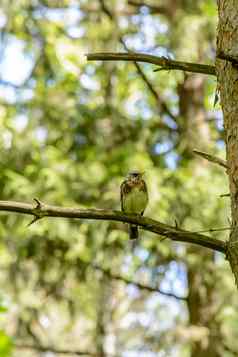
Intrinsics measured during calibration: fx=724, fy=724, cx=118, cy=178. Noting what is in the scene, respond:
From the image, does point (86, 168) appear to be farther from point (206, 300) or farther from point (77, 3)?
point (77, 3)

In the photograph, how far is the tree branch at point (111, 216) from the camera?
316 cm

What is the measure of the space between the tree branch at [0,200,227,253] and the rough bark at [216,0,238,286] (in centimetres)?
9

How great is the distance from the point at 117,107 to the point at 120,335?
6177 mm

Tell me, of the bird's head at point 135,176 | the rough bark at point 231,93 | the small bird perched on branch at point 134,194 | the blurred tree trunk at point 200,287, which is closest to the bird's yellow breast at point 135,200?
Result: the small bird perched on branch at point 134,194

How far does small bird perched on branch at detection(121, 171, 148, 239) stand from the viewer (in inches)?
259

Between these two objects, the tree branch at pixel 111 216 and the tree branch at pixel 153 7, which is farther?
the tree branch at pixel 153 7

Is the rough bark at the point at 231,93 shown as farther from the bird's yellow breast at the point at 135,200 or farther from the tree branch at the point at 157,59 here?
the bird's yellow breast at the point at 135,200

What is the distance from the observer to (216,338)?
28.3ft

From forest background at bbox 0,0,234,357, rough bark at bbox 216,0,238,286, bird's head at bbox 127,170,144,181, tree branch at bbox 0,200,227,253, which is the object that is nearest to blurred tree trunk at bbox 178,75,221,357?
forest background at bbox 0,0,234,357

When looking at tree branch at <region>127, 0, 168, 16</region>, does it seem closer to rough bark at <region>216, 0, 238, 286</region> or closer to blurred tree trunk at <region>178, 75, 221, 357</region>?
blurred tree trunk at <region>178, 75, 221, 357</region>

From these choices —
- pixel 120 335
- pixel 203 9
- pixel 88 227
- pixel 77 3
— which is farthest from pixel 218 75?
pixel 120 335

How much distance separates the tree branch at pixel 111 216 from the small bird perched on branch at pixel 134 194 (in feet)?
10.7

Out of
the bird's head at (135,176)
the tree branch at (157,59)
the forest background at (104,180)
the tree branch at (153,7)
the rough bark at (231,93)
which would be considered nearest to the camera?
the rough bark at (231,93)

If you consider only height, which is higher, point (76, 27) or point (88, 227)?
point (76, 27)
